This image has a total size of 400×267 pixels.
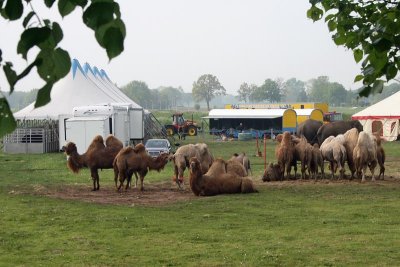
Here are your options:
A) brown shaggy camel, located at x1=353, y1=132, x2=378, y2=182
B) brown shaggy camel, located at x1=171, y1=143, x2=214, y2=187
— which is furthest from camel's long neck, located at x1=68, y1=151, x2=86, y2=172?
brown shaggy camel, located at x1=353, y1=132, x2=378, y2=182

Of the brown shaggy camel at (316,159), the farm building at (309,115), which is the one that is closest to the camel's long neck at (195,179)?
the brown shaggy camel at (316,159)

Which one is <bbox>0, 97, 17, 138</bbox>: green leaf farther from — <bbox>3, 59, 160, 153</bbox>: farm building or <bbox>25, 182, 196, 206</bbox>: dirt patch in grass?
<bbox>3, 59, 160, 153</bbox>: farm building

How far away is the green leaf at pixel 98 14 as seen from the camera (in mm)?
2074

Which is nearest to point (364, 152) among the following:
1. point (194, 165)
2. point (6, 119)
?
point (194, 165)

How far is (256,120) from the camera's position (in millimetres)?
57969

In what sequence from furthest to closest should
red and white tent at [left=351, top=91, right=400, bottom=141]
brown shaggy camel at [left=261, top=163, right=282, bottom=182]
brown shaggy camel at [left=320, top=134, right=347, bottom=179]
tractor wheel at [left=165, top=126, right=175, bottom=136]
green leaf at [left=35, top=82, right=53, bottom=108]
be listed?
1. tractor wheel at [left=165, top=126, right=175, bottom=136]
2. red and white tent at [left=351, top=91, right=400, bottom=141]
3. brown shaggy camel at [left=261, top=163, right=282, bottom=182]
4. brown shaggy camel at [left=320, top=134, right=347, bottom=179]
5. green leaf at [left=35, top=82, right=53, bottom=108]

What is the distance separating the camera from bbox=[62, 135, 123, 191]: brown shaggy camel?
1894cm

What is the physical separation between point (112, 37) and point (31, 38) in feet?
0.84

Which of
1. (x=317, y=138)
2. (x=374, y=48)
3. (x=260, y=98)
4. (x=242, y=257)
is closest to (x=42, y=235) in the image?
(x=242, y=257)

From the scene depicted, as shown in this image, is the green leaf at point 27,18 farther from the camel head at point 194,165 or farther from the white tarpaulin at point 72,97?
the white tarpaulin at point 72,97

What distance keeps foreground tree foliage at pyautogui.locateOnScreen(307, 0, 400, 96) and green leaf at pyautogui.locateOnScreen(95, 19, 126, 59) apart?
2317mm

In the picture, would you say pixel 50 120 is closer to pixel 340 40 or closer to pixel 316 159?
pixel 316 159

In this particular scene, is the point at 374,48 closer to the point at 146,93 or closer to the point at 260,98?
the point at 260,98

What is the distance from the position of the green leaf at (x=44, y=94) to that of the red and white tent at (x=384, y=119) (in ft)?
152
